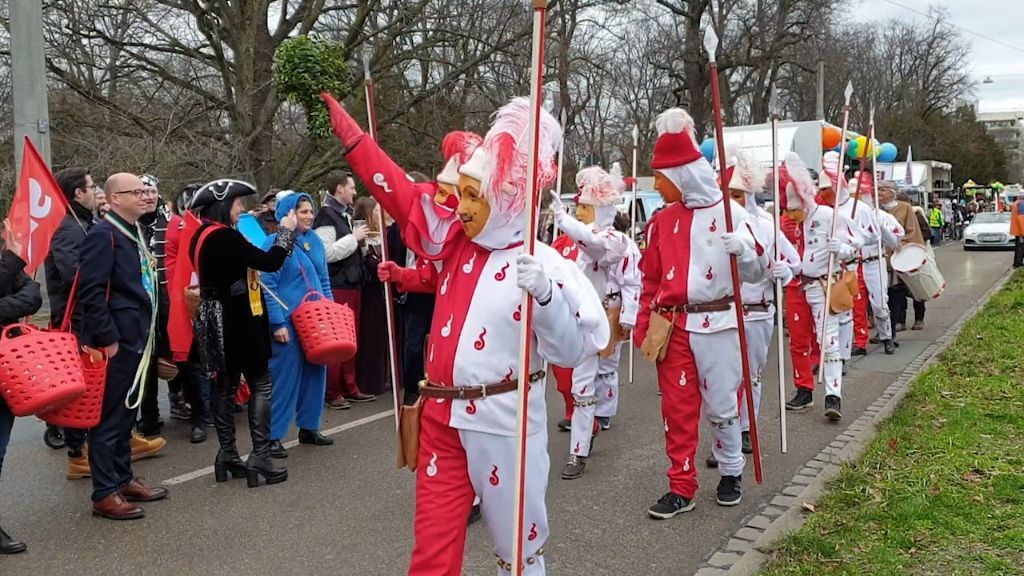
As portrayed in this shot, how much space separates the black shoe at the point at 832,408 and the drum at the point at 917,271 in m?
4.30

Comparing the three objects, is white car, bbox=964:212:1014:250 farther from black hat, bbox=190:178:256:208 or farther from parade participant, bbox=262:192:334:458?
black hat, bbox=190:178:256:208

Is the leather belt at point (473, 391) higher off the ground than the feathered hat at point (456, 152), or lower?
lower

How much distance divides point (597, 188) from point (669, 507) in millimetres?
2268

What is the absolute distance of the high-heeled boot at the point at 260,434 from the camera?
17.8ft

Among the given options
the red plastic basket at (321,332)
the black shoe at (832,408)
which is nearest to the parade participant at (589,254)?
the red plastic basket at (321,332)

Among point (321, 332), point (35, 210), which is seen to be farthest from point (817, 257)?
point (35, 210)

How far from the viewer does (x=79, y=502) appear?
17.1 feet

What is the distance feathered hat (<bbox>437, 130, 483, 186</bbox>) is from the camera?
3.14 meters

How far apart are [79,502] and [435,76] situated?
1649 cm

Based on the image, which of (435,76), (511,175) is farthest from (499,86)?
(511,175)

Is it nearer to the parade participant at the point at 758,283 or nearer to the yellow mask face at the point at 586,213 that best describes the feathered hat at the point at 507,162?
the parade participant at the point at 758,283

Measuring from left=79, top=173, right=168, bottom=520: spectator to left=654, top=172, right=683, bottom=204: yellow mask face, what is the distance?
2817mm

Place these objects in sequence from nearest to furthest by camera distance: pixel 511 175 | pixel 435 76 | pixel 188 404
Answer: pixel 511 175
pixel 188 404
pixel 435 76

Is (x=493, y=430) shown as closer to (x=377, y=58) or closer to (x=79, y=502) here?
(x=79, y=502)
